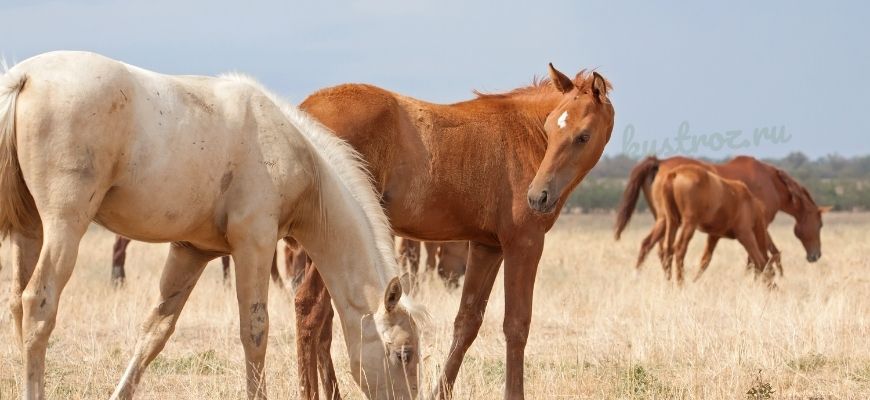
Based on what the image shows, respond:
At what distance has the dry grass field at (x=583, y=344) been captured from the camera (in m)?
6.38

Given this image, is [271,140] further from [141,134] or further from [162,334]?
[162,334]

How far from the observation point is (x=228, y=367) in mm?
7137

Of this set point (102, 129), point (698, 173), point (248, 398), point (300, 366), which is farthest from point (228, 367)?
point (698, 173)

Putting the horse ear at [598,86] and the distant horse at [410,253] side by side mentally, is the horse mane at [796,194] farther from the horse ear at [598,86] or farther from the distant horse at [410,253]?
the horse ear at [598,86]

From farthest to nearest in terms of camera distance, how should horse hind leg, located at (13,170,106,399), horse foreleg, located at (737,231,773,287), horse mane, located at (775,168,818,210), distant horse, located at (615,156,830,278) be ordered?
horse mane, located at (775,168,818,210), distant horse, located at (615,156,830,278), horse foreleg, located at (737,231,773,287), horse hind leg, located at (13,170,106,399)

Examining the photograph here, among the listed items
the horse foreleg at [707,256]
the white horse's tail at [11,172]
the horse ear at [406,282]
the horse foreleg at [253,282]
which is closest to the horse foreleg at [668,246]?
the horse foreleg at [707,256]

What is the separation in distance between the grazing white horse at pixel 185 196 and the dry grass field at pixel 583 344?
608 millimetres

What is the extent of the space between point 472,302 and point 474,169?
862 mm

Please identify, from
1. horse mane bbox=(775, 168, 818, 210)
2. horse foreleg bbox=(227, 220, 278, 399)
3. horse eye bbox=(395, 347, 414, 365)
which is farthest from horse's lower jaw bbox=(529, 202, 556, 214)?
horse mane bbox=(775, 168, 818, 210)

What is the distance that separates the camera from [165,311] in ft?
18.9

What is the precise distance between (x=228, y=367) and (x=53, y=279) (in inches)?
103

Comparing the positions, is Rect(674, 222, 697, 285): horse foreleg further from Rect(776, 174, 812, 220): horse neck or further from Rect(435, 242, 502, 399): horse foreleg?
Rect(435, 242, 502, 399): horse foreleg

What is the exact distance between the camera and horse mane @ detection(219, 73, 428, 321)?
221 inches

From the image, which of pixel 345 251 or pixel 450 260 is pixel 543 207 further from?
pixel 450 260
